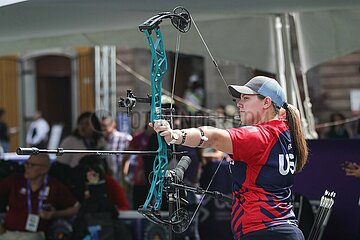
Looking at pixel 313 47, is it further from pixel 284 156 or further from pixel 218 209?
pixel 284 156

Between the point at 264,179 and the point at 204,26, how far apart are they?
3.93 m

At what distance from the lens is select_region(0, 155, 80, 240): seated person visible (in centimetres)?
718

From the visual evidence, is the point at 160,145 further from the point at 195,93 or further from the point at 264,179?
the point at 195,93

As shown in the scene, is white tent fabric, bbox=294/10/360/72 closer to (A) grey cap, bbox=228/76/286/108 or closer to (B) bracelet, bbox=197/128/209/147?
(A) grey cap, bbox=228/76/286/108

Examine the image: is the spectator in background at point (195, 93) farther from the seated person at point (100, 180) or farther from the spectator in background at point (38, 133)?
the seated person at point (100, 180)

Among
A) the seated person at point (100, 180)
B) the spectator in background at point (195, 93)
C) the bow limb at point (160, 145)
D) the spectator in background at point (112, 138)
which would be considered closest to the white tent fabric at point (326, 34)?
the seated person at point (100, 180)

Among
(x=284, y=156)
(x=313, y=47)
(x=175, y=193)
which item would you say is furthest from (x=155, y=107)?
(x=313, y=47)

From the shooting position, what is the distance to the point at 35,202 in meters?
7.23

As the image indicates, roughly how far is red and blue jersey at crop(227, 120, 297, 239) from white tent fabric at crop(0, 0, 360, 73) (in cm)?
160

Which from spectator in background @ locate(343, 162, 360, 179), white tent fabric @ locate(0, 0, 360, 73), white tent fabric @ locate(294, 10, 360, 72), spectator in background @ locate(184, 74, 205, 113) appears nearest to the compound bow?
white tent fabric @ locate(0, 0, 360, 73)

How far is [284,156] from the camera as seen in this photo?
4180mm

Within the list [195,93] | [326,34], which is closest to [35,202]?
[326,34]

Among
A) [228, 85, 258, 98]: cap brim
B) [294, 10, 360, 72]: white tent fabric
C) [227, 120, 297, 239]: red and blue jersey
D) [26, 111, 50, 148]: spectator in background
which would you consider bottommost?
[26, 111, 50, 148]: spectator in background

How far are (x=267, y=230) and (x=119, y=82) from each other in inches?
575
